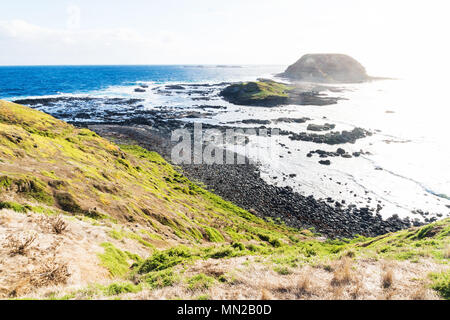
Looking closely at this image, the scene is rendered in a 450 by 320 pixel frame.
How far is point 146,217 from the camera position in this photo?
18031mm

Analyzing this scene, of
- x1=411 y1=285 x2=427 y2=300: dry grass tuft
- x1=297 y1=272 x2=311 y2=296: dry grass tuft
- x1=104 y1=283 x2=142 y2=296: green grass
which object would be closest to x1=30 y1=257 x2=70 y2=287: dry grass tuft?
x1=104 y1=283 x2=142 y2=296: green grass

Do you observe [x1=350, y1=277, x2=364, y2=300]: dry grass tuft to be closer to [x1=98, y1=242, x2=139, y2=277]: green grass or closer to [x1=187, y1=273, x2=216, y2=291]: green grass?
[x1=187, y1=273, x2=216, y2=291]: green grass

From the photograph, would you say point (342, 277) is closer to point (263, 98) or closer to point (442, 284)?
point (442, 284)

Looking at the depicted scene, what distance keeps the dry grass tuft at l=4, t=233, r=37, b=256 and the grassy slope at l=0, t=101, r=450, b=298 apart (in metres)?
2.97

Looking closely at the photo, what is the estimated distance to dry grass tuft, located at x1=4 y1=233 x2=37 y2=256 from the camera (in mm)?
9367

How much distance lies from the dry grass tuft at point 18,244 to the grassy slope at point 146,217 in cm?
297

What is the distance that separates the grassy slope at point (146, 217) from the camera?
1116 cm

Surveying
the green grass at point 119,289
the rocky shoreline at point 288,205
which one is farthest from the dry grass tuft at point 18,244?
the rocky shoreline at point 288,205

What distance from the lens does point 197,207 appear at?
26.3 metres

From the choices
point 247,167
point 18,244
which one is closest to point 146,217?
point 18,244

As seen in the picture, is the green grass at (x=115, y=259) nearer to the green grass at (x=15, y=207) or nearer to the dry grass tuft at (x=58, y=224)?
the dry grass tuft at (x=58, y=224)

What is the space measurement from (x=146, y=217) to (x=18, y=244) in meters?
8.89
